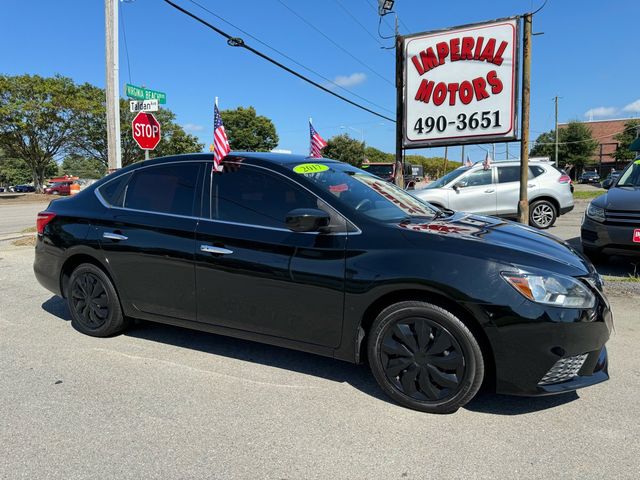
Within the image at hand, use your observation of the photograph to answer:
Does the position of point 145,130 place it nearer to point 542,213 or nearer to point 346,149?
point 542,213

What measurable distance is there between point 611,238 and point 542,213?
Result: 5754mm

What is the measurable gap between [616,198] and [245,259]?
Result: 18.1ft

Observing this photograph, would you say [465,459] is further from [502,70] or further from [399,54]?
[399,54]

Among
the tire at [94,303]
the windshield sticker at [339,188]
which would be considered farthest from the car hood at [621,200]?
the tire at [94,303]

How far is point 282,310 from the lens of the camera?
11.1 ft

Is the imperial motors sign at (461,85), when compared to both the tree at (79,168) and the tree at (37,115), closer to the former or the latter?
the tree at (37,115)

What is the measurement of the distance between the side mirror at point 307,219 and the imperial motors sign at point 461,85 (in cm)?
586

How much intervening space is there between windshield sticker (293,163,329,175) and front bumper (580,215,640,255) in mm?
4451

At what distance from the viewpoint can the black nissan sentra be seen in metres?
2.80

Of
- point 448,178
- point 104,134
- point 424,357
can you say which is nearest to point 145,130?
point 448,178

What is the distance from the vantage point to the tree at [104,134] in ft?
111

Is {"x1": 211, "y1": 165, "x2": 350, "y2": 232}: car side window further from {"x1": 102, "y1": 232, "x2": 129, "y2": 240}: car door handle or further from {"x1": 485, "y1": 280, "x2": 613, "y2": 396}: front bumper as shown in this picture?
{"x1": 485, "y1": 280, "x2": 613, "y2": 396}: front bumper

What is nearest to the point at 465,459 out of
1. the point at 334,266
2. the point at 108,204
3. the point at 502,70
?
the point at 334,266

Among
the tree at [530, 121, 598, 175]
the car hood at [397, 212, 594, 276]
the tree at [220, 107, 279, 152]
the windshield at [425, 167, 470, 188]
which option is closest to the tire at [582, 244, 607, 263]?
the car hood at [397, 212, 594, 276]
